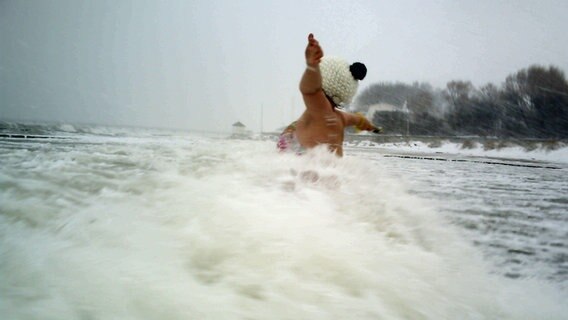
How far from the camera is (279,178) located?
1.57 metres

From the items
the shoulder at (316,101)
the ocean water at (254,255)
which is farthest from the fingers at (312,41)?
the ocean water at (254,255)

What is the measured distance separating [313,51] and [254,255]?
1145 millimetres

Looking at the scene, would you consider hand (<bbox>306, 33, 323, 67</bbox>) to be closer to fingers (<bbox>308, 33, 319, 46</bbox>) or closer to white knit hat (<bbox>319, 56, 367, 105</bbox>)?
fingers (<bbox>308, 33, 319, 46</bbox>)

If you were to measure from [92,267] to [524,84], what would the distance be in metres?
39.0

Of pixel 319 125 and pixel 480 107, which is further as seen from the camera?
pixel 480 107

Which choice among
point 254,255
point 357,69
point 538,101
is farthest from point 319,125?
point 538,101

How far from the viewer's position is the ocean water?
2.01ft

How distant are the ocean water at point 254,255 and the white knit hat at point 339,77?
0.77m

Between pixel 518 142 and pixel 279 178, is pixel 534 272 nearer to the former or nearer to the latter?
pixel 279 178

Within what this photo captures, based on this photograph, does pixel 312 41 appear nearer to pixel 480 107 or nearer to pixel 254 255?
pixel 254 255

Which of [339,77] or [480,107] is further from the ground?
[480,107]

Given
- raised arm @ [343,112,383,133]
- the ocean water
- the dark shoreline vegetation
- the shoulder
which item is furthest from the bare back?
the dark shoreline vegetation

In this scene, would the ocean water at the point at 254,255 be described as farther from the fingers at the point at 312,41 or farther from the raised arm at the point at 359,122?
the raised arm at the point at 359,122

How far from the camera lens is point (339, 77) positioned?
2119 millimetres
